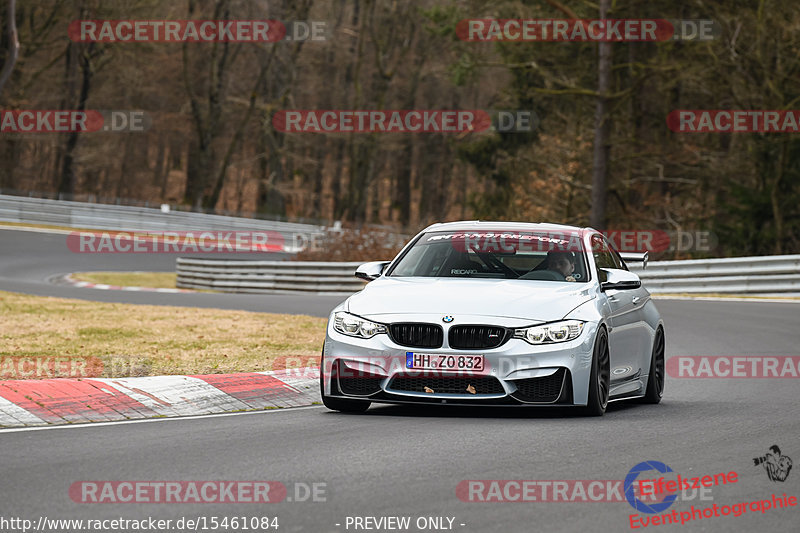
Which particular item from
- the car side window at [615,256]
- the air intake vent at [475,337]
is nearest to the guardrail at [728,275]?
the car side window at [615,256]

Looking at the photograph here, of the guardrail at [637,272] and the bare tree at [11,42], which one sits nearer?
the guardrail at [637,272]

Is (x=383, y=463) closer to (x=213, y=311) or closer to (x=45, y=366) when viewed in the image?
(x=45, y=366)

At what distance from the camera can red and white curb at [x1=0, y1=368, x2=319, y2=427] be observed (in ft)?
29.9

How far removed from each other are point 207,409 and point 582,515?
460 centimetres

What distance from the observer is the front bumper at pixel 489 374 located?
29.2 feet

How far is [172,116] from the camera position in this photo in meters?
75.5

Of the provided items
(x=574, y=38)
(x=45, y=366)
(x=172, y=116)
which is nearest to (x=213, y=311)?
(x=45, y=366)

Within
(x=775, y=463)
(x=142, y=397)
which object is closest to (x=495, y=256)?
(x=142, y=397)

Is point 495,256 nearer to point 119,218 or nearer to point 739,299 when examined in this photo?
point 739,299

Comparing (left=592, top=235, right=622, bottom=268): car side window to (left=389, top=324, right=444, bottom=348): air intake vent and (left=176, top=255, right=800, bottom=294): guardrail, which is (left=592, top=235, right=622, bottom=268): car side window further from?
(left=176, top=255, right=800, bottom=294): guardrail

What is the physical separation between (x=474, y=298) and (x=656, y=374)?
2.46 m

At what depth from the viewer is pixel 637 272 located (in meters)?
28.8

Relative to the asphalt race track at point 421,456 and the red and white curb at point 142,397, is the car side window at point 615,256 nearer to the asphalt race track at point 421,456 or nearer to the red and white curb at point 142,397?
the asphalt race track at point 421,456

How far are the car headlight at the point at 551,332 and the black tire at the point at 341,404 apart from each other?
4.64 ft
